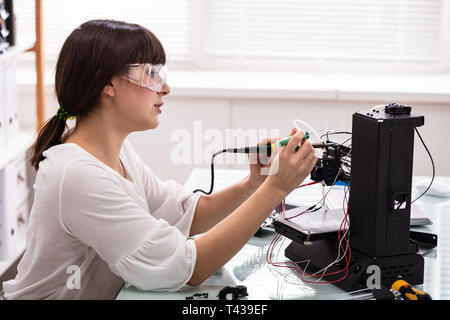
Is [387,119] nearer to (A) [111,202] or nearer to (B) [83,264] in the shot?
(A) [111,202]

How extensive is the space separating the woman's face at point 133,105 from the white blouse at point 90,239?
0.43 feet

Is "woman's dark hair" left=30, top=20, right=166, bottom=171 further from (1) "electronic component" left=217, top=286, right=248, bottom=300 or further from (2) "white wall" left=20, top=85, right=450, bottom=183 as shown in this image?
(2) "white wall" left=20, top=85, right=450, bottom=183

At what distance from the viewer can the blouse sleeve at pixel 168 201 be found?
1637 millimetres

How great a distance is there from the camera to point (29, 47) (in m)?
2.92

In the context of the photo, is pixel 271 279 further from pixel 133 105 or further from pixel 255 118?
pixel 255 118

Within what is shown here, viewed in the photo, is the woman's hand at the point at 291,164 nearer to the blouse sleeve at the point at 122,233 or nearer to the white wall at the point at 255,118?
the blouse sleeve at the point at 122,233

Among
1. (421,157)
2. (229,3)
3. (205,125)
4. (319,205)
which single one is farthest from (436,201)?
(229,3)

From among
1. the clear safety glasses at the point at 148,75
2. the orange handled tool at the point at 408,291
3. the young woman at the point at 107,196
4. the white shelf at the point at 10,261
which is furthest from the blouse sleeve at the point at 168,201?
the white shelf at the point at 10,261

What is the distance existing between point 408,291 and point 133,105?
2.26ft

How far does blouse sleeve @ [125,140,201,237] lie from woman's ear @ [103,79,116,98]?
283 mm

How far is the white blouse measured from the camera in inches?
49.1

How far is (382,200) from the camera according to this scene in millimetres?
1289

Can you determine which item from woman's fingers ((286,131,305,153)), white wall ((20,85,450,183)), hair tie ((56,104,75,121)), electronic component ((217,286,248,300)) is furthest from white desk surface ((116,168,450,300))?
white wall ((20,85,450,183))

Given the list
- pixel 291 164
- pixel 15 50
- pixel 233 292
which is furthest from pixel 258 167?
pixel 15 50
